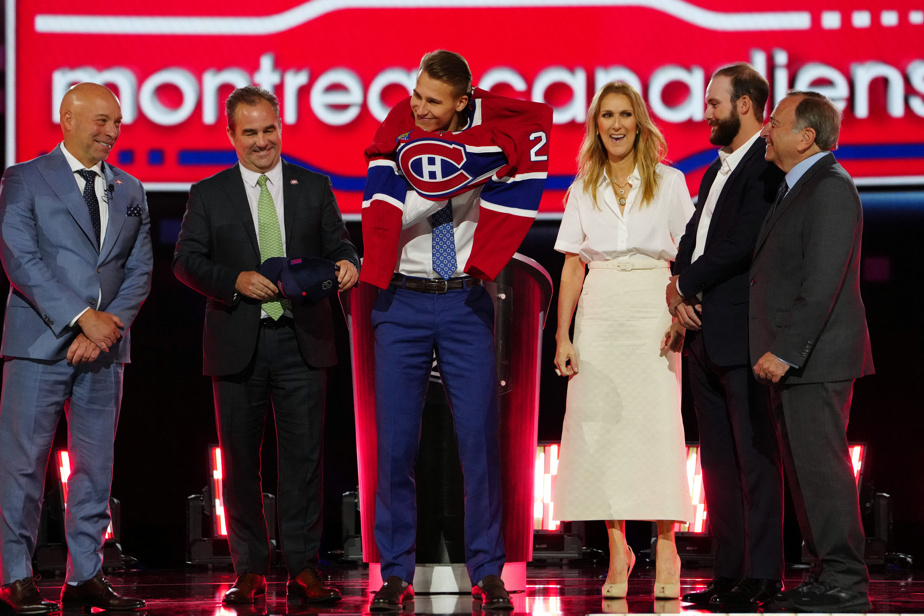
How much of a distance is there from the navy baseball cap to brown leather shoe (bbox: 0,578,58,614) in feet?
4.16

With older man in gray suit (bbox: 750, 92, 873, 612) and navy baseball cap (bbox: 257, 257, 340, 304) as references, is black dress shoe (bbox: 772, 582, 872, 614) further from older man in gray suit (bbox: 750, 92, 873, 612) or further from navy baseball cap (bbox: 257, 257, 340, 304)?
navy baseball cap (bbox: 257, 257, 340, 304)

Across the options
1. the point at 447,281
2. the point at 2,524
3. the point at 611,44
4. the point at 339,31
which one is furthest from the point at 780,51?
the point at 2,524

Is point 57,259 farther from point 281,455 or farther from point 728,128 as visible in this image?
point 728,128

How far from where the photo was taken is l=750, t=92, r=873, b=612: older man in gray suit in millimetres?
3123

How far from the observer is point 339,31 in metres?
5.39

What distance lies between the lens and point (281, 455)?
12.1ft

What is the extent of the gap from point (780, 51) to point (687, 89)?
1.66 ft

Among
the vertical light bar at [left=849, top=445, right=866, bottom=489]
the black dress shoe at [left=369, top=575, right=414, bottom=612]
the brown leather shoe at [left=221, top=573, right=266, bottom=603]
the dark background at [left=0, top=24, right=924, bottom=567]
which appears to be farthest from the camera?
the dark background at [left=0, top=24, right=924, bottom=567]

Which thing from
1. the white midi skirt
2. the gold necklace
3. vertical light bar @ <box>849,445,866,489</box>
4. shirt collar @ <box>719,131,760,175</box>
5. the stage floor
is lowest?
the stage floor

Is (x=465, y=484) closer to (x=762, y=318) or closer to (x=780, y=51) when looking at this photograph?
(x=762, y=318)

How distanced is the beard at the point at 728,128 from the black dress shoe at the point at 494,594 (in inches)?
68.6

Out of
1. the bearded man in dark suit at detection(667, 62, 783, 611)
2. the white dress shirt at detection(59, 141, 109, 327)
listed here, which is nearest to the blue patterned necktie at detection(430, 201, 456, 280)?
the bearded man in dark suit at detection(667, 62, 783, 611)

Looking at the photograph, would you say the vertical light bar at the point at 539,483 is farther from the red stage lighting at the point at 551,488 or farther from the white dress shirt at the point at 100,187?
the white dress shirt at the point at 100,187

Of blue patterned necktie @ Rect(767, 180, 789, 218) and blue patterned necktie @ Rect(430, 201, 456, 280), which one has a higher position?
blue patterned necktie @ Rect(767, 180, 789, 218)
